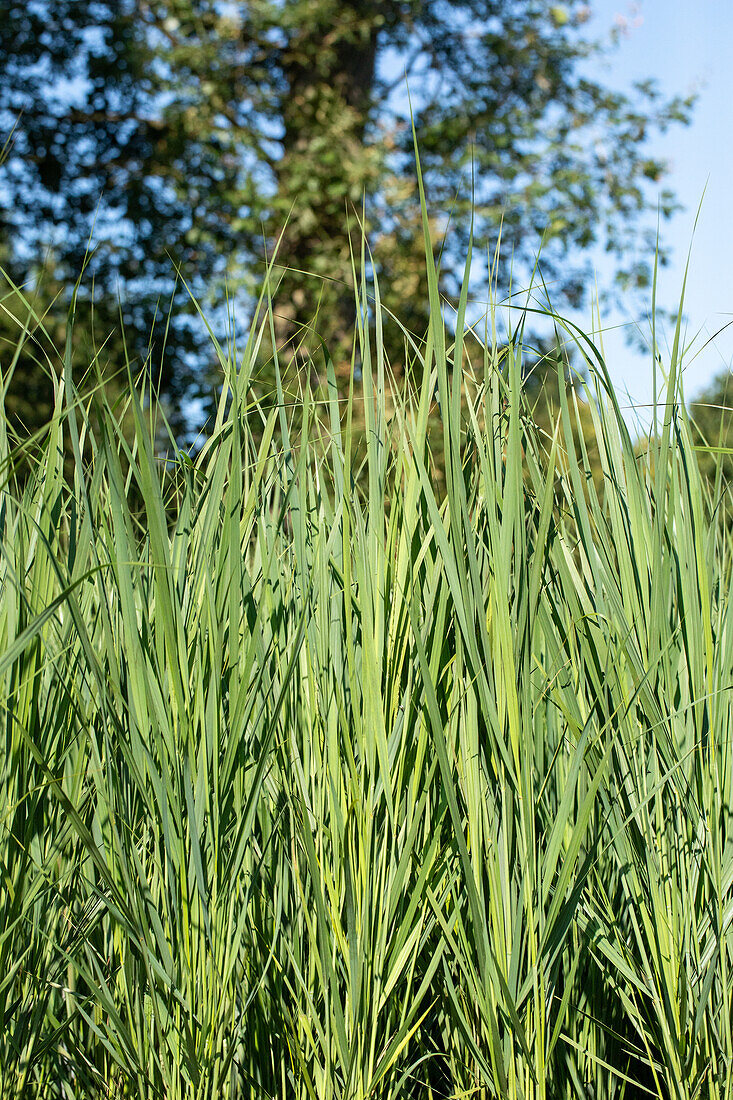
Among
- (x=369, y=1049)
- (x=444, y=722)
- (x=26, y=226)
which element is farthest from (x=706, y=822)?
(x=26, y=226)

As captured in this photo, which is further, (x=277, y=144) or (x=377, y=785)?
(x=277, y=144)

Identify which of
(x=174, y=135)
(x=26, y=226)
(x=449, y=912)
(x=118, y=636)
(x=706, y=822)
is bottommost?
(x=449, y=912)

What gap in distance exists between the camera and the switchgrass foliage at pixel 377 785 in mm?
812

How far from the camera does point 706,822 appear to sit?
88cm

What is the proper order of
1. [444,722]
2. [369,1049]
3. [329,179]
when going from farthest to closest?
[329,179]
[444,722]
[369,1049]

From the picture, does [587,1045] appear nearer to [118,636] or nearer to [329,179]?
[118,636]

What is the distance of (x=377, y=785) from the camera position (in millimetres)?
870

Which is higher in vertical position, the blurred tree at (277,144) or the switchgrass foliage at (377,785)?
the blurred tree at (277,144)

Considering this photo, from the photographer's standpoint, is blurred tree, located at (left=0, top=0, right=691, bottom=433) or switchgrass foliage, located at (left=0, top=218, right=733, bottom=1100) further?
blurred tree, located at (left=0, top=0, right=691, bottom=433)

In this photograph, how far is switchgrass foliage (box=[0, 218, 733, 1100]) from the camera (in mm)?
812

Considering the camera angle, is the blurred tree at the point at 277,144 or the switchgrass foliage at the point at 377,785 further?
the blurred tree at the point at 277,144

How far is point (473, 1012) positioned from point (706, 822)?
341 millimetres

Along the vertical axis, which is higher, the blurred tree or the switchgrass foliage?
the blurred tree

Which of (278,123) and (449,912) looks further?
(278,123)
